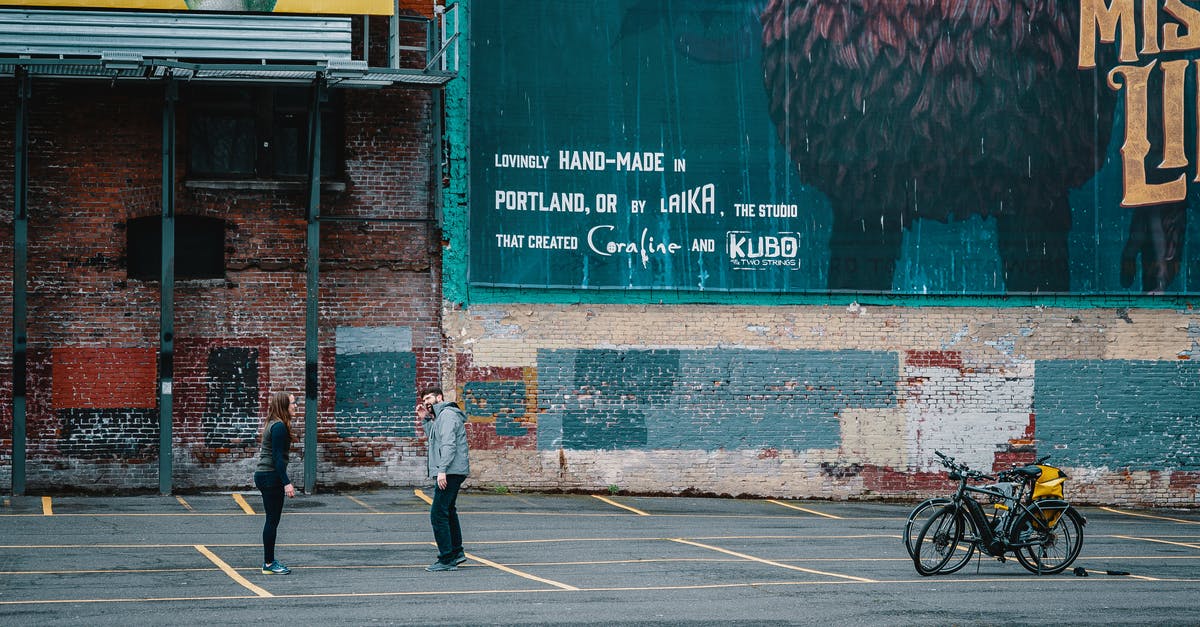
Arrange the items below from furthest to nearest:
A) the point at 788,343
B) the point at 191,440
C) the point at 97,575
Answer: the point at 788,343
the point at 191,440
the point at 97,575

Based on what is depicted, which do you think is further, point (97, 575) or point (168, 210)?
point (168, 210)

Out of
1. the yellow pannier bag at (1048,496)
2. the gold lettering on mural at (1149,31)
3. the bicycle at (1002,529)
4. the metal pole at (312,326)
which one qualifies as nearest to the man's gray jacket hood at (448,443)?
the bicycle at (1002,529)

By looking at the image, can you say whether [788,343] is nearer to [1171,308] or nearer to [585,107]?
[585,107]

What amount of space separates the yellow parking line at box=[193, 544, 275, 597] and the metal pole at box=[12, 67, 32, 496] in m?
5.84

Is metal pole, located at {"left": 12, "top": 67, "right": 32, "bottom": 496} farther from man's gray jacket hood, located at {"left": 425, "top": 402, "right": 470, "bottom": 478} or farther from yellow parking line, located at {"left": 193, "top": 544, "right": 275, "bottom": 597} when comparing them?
man's gray jacket hood, located at {"left": 425, "top": 402, "right": 470, "bottom": 478}

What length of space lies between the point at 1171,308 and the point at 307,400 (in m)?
14.1

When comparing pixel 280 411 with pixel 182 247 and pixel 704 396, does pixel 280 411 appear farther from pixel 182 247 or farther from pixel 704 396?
pixel 704 396

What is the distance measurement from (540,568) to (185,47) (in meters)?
9.69

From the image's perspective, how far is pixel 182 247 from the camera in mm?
19922

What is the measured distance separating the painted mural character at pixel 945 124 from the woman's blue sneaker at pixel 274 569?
11.3 meters

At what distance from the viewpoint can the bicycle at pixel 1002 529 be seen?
13.0 meters

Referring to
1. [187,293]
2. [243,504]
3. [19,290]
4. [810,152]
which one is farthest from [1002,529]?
[19,290]

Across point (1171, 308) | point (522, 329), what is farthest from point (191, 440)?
point (1171, 308)

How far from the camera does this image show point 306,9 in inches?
736
